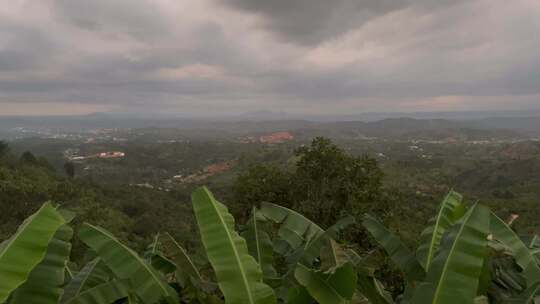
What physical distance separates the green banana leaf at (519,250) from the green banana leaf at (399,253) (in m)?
0.78

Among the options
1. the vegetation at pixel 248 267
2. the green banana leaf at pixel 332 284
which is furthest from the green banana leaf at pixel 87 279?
the green banana leaf at pixel 332 284

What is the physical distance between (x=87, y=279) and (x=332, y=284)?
5.16 feet

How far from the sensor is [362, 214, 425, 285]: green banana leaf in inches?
112

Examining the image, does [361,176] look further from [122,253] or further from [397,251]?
[122,253]

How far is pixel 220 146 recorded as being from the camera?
157m

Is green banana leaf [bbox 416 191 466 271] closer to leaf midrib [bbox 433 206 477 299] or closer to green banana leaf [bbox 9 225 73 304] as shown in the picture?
leaf midrib [bbox 433 206 477 299]

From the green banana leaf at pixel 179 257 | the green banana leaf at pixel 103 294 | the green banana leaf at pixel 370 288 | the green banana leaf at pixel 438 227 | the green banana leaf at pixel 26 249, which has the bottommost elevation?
the green banana leaf at pixel 370 288

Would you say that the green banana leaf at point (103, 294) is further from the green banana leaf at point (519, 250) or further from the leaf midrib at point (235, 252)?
the green banana leaf at point (519, 250)

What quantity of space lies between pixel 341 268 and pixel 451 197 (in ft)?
5.24

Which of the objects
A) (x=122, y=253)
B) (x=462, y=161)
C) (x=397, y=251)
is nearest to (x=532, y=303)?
(x=397, y=251)

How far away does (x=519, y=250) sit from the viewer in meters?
3.06

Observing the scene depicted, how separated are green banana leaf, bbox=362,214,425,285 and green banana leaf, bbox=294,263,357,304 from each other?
77 cm

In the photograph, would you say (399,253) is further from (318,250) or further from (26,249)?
(26,249)

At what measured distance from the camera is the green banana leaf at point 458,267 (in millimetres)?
1922
